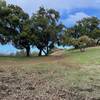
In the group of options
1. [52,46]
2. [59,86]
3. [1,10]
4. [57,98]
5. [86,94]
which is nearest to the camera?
[57,98]

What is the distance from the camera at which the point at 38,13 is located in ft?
126

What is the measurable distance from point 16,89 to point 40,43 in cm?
2576

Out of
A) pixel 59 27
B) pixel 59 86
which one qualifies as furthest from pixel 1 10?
pixel 59 86

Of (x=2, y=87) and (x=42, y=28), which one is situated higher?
(x=42, y=28)

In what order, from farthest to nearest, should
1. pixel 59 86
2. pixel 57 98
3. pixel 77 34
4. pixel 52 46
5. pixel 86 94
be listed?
pixel 77 34, pixel 52 46, pixel 59 86, pixel 86 94, pixel 57 98

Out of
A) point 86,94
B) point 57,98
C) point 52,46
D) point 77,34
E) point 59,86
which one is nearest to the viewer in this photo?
point 57,98

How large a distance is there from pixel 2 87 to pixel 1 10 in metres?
25.1

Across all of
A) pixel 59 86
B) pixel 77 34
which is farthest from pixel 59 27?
pixel 59 86

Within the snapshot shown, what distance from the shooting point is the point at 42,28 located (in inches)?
1462

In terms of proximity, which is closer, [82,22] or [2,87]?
[2,87]

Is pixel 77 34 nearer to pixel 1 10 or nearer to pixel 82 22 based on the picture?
pixel 82 22

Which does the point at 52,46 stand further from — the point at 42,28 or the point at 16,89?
the point at 16,89

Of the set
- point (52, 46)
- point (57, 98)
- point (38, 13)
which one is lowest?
point (57, 98)

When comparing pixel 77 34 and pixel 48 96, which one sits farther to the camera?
pixel 77 34
